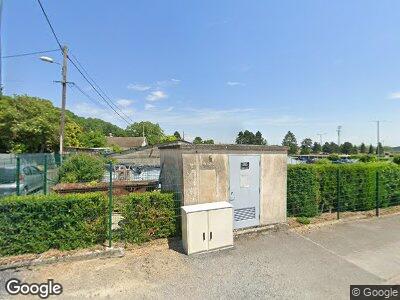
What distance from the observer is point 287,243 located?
674cm

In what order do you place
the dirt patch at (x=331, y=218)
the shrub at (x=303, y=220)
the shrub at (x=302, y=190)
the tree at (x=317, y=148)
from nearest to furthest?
the dirt patch at (x=331, y=218)
the shrub at (x=303, y=220)
the shrub at (x=302, y=190)
the tree at (x=317, y=148)

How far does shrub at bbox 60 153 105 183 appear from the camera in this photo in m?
12.8

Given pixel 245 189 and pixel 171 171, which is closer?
pixel 171 171

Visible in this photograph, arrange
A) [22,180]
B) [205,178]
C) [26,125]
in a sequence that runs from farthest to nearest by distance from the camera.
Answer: [26,125] → [22,180] → [205,178]

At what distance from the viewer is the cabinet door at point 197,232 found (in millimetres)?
5895

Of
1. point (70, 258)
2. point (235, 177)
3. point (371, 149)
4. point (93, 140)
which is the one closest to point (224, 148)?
point (235, 177)

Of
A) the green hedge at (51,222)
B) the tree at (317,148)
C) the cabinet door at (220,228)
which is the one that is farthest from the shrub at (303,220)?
the tree at (317,148)

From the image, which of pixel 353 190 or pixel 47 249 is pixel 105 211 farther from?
pixel 353 190

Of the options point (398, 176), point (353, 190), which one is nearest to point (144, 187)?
point (353, 190)

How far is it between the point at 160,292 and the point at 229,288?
1.12m

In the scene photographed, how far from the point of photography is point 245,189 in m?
7.24

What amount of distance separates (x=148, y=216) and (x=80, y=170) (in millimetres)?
7992

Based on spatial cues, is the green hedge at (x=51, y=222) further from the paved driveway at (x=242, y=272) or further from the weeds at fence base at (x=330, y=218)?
the weeds at fence base at (x=330, y=218)

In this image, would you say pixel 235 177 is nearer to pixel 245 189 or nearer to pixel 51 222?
pixel 245 189
